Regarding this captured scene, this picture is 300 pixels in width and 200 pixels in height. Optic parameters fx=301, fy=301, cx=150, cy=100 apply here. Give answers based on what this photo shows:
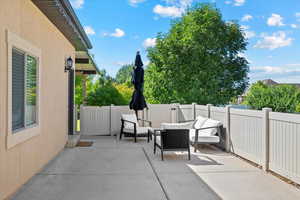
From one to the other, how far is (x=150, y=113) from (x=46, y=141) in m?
6.58

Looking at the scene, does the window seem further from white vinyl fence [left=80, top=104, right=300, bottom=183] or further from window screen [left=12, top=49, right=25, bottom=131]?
white vinyl fence [left=80, top=104, right=300, bottom=183]

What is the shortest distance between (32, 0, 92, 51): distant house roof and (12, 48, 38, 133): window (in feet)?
3.17

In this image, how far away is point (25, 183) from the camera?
496cm

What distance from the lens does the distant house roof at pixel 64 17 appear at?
17.6 feet

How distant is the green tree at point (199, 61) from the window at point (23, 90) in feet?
38.9

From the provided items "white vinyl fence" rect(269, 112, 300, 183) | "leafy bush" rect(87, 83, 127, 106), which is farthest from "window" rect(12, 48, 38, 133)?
"leafy bush" rect(87, 83, 127, 106)

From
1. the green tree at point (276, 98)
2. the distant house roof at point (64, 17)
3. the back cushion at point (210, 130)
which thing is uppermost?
the distant house roof at point (64, 17)

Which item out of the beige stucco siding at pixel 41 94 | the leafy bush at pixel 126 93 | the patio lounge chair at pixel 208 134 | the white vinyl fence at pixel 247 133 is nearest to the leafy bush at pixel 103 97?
the leafy bush at pixel 126 93

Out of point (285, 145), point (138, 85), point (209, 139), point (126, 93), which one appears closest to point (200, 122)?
point (209, 139)

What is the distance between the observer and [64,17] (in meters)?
6.14

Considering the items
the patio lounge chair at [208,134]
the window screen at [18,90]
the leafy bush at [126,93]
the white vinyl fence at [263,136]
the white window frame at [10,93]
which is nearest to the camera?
the white window frame at [10,93]

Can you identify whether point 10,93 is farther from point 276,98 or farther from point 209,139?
point 276,98

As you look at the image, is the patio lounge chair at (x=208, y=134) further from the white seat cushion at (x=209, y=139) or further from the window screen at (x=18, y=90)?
the window screen at (x=18, y=90)

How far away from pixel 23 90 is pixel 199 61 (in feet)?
42.5
